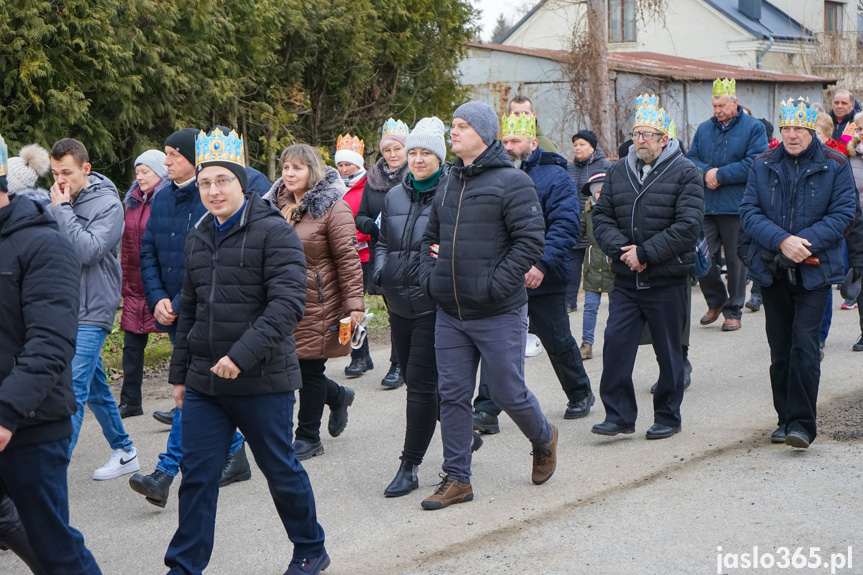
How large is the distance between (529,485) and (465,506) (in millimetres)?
514

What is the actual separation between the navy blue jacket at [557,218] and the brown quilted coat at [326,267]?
142 cm

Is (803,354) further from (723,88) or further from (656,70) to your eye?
(656,70)

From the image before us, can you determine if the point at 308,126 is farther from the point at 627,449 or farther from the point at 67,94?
the point at 627,449

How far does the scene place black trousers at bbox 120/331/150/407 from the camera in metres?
Answer: 7.62

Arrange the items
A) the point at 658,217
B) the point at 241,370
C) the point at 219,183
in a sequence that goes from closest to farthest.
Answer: the point at 241,370 < the point at 219,183 < the point at 658,217

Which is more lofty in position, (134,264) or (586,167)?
(586,167)

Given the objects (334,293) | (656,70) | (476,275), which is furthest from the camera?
(656,70)

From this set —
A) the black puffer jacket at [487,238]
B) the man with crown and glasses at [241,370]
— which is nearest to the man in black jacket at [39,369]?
the man with crown and glasses at [241,370]

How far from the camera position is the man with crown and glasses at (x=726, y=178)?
10.4 meters

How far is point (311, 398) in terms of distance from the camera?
21.7 ft

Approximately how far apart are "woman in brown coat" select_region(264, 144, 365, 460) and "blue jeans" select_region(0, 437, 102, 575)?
2.71 m

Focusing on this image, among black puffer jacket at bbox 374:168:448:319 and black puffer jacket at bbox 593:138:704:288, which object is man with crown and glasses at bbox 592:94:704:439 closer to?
black puffer jacket at bbox 593:138:704:288

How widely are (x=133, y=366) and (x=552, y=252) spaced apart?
326 centimetres

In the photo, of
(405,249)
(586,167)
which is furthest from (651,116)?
(586,167)
